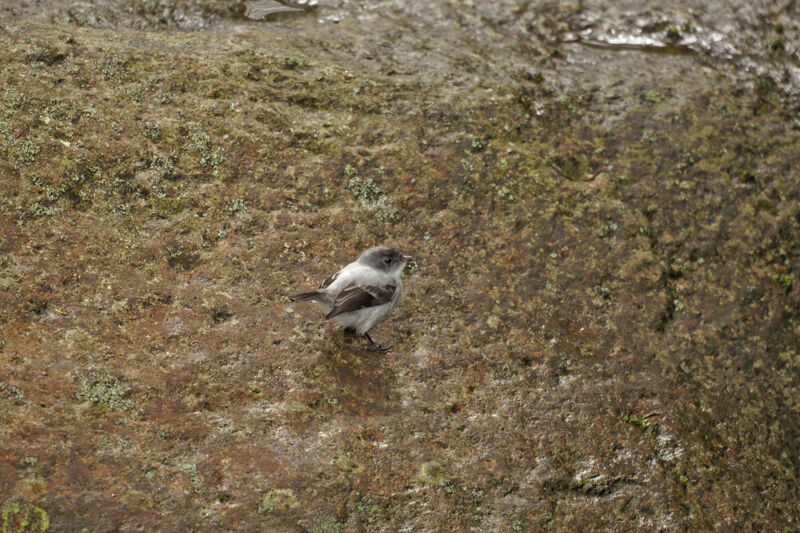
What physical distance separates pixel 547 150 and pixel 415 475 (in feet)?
11.1

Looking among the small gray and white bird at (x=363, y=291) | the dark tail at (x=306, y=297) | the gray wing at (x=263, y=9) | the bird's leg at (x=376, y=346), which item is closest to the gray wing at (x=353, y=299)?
the small gray and white bird at (x=363, y=291)

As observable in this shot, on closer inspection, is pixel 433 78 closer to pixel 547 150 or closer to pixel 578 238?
pixel 547 150

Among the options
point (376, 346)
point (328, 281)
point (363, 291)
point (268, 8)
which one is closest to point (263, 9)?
point (268, 8)

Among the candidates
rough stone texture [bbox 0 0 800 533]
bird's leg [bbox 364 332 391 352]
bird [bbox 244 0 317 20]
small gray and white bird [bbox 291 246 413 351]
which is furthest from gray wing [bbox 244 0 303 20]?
bird's leg [bbox 364 332 391 352]

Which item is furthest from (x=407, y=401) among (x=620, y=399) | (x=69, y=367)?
(x=69, y=367)

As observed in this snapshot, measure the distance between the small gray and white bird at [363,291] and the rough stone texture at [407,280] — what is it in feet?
0.74

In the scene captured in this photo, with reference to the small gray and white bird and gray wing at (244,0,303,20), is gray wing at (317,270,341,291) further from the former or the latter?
gray wing at (244,0,303,20)

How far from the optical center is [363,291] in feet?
15.9

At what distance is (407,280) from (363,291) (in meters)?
0.76

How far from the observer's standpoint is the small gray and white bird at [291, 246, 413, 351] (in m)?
4.86

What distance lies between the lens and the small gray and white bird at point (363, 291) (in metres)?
4.86

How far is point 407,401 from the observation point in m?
4.89

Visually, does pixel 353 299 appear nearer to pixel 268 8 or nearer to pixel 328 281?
pixel 328 281

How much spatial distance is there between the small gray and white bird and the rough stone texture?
226 millimetres
